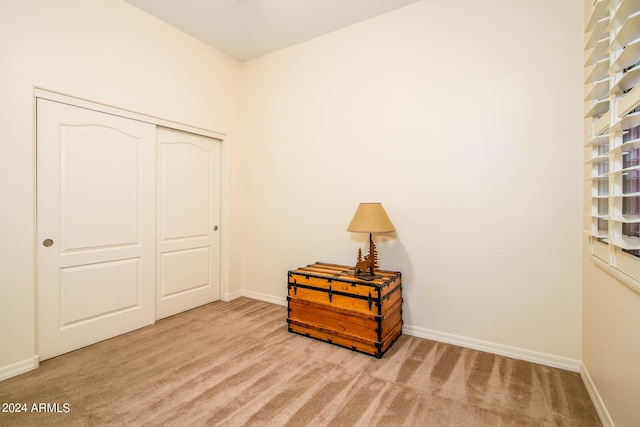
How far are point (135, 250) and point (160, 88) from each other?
5.43 ft

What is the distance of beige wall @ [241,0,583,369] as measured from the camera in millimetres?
2166

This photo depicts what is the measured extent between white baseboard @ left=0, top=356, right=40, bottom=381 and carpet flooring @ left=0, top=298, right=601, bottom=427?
5cm

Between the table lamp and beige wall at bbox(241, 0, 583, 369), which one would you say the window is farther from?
the table lamp

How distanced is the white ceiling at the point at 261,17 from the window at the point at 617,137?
1708 millimetres

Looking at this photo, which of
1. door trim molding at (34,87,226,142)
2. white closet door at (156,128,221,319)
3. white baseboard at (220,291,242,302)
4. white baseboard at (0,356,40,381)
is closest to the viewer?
white baseboard at (0,356,40,381)

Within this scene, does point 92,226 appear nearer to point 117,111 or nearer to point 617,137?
point 117,111

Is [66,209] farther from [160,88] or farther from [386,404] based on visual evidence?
[386,404]

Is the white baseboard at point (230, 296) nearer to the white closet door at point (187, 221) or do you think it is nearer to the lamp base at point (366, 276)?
the white closet door at point (187, 221)

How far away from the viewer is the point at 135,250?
2846 mm

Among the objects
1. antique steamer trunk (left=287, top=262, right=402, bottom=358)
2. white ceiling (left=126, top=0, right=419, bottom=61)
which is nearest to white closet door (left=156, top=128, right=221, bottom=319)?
white ceiling (left=126, top=0, right=419, bottom=61)

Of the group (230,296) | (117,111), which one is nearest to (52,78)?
(117,111)

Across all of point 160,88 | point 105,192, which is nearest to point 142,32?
point 160,88

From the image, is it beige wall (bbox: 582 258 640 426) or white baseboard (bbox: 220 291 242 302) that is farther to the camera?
white baseboard (bbox: 220 291 242 302)

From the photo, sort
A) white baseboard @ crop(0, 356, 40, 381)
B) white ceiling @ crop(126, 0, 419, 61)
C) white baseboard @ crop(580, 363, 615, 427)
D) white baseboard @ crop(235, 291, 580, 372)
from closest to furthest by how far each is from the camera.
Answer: white baseboard @ crop(580, 363, 615, 427) < white baseboard @ crop(0, 356, 40, 381) < white baseboard @ crop(235, 291, 580, 372) < white ceiling @ crop(126, 0, 419, 61)
